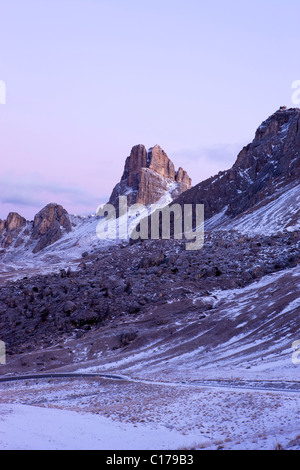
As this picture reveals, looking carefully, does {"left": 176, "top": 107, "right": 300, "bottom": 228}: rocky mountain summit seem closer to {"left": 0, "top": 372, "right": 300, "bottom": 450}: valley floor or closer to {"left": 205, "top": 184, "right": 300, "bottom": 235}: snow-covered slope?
{"left": 205, "top": 184, "right": 300, "bottom": 235}: snow-covered slope

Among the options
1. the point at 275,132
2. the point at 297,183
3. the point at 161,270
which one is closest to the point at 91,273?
the point at 161,270

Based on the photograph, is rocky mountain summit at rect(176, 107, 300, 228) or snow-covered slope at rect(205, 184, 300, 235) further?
rocky mountain summit at rect(176, 107, 300, 228)

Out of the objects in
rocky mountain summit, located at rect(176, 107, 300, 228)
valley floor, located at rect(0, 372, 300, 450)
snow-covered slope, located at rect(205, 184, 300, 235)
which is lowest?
valley floor, located at rect(0, 372, 300, 450)

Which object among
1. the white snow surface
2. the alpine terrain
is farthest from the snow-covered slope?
the white snow surface

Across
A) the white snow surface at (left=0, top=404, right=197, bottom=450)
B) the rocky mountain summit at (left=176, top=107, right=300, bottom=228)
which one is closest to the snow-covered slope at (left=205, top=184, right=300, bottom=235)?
the rocky mountain summit at (left=176, top=107, right=300, bottom=228)

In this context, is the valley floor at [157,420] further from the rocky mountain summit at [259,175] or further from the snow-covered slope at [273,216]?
the rocky mountain summit at [259,175]

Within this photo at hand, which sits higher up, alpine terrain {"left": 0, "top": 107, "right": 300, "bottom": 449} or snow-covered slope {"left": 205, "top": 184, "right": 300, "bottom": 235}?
snow-covered slope {"left": 205, "top": 184, "right": 300, "bottom": 235}

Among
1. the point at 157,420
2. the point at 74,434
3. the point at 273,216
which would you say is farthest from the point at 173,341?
the point at 273,216

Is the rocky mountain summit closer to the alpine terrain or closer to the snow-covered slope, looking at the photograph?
the snow-covered slope

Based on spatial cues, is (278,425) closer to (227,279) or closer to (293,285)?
(293,285)

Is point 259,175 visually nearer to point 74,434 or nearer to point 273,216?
point 273,216

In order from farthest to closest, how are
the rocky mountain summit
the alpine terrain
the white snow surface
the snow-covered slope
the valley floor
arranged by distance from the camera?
the rocky mountain summit
the snow-covered slope
the alpine terrain
the valley floor
the white snow surface

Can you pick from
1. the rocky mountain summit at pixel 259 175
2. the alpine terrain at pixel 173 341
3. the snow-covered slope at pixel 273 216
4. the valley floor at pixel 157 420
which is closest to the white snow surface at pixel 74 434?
the valley floor at pixel 157 420

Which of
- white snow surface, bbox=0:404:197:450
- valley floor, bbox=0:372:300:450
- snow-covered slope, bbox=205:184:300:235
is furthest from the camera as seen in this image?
snow-covered slope, bbox=205:184:300:235
